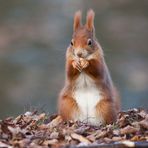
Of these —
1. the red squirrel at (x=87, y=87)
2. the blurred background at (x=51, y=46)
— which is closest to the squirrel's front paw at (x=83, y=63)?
the red squirrel at (x=87, y=87)

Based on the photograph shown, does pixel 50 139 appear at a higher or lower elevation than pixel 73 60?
lower

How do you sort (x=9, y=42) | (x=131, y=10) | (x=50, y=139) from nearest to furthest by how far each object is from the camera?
(x=50, y=139), (x=9, y=42), (x=131, y=10)


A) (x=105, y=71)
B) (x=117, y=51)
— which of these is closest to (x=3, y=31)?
(x=117, y=51)

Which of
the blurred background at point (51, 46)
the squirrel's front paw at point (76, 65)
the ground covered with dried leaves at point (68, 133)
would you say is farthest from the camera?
the blurred background at point (51, 46)

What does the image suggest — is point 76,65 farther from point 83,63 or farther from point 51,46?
point 51,46

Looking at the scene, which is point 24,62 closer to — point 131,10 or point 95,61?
point 131,10

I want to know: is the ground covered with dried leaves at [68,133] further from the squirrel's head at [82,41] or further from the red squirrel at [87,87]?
the squirrel's head at [82,41]

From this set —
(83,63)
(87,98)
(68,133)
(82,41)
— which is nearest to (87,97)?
(87,98)

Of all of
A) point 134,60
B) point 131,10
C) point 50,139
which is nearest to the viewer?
point 50,139
